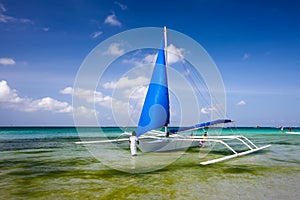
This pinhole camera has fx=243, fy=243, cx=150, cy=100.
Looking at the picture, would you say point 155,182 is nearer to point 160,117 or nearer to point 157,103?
point 160,117

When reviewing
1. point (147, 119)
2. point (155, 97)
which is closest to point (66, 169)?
point (147, 119)

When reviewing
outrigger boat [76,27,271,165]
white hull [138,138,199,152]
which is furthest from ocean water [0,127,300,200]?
white hull [138,138,199,152]

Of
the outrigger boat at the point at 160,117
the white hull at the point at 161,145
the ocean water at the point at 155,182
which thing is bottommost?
the ocean water at the point at 155,182

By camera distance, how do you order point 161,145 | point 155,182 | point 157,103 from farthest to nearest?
point 161,145 → point 157,103 → point 155,182

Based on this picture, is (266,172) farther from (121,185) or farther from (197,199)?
(121,185)

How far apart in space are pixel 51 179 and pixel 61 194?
2.04m

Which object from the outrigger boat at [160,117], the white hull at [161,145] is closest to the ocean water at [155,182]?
the outrigger boat at [160,117]

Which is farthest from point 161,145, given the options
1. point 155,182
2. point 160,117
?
point 155,182

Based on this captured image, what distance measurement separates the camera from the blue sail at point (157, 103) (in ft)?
42.5

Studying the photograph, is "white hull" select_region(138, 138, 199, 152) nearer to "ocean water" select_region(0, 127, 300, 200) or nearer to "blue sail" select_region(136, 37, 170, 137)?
"blue sail" select_region(136, 37, 170, 137)

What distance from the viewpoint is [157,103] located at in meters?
13.3

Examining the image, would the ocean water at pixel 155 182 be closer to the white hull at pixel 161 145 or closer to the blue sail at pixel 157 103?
the blue sail at pixel 157 103

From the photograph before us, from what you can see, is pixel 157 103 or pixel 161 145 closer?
pixel 157 103

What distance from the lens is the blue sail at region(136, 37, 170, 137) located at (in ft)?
42.5
